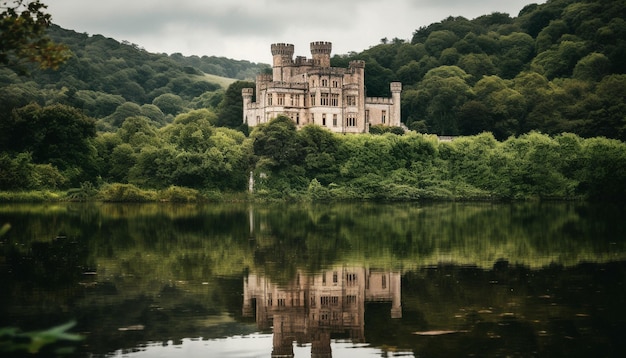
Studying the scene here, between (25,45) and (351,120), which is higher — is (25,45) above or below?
below

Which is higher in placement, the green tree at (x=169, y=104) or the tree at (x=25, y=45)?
the green tree at (x=169, y=104)

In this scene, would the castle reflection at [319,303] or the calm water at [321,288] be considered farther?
the castle reflection at [319,303]

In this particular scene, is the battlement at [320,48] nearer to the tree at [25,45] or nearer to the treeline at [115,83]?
the treeline at [115,83]

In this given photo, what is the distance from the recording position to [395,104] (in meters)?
76.6

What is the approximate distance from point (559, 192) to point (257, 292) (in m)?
41.1

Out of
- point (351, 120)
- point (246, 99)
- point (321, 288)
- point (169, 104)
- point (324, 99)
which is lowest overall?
point (321, 288)

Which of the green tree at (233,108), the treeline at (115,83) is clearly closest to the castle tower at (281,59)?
the green tree at (233,108)

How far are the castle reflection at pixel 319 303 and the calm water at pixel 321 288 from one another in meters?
0.04

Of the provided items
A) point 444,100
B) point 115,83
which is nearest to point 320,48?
point 444,100

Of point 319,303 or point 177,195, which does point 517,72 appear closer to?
point 177,195

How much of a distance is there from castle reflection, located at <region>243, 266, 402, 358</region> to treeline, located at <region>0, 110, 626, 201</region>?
34785 millimetres

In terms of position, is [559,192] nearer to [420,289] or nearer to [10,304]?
[420,289]

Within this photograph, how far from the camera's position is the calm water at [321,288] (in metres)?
14.2

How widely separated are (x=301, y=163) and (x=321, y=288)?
4159 cm
